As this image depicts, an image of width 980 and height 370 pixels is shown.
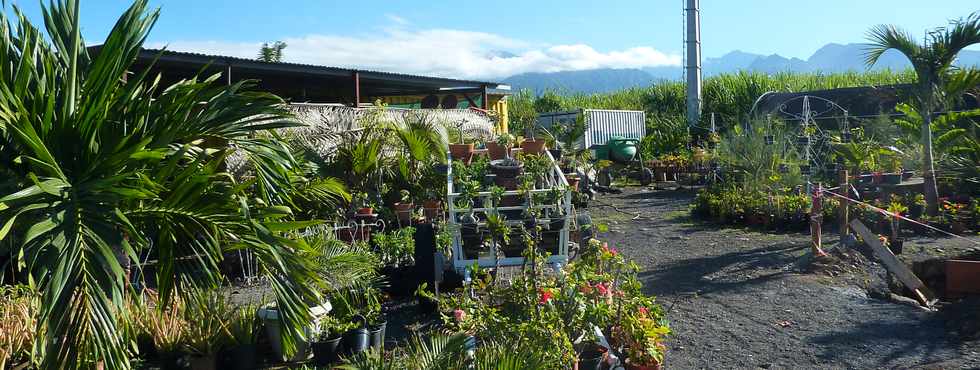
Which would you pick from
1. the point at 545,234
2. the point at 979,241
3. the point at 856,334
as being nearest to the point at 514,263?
the point at 545,234

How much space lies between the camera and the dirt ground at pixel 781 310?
5.05 m

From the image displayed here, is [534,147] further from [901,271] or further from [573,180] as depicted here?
[901,271]

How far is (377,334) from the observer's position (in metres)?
5.27

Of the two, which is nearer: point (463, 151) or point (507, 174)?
point (507, 174)

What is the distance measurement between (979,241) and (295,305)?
858cm

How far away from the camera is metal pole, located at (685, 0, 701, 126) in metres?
24.1

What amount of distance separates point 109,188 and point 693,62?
22.9 m

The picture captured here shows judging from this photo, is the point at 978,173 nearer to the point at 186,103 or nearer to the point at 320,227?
the point at 320,227

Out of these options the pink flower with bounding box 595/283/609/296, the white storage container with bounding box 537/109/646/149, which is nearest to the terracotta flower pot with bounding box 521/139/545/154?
the pink flower with bounding box 595/283/609/296

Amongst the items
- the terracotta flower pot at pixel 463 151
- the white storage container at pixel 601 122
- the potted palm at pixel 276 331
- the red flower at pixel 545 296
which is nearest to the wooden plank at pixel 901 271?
the red flower at pixel 545 296

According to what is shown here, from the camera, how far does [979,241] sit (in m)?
8.88

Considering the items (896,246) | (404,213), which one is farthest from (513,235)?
(896,246)

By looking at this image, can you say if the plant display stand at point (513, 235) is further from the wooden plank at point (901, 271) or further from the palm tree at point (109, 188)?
the wooden plank at point (901, 271)

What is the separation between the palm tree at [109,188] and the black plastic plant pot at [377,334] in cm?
147
